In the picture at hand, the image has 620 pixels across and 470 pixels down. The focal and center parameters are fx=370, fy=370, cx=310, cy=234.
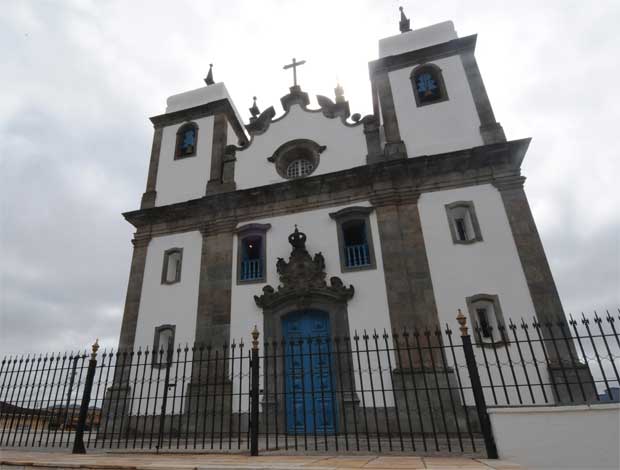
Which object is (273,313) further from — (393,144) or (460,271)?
(393,144)

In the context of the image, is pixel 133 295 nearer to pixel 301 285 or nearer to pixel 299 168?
pixel 301 285

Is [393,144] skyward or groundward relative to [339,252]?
skyward

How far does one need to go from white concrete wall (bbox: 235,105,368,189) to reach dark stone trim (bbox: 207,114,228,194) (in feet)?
2.67

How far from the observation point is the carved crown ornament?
11219 millimetres

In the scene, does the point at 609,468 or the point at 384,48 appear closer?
the point at 609,468

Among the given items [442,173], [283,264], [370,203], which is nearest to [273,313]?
[283,264]

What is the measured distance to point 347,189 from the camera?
1267 cm

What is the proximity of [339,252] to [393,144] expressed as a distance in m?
4.45

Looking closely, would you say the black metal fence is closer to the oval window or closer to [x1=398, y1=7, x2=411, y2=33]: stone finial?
the oval window

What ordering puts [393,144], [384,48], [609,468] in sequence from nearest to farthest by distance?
[609,468]
[393,144]
[384,48]

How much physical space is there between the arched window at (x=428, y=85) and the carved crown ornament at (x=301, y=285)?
731cm

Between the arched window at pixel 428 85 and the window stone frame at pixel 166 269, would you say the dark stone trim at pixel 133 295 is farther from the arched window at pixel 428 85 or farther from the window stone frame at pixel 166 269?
the arched window at pixel 428 85

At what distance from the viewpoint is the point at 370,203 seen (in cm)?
1226

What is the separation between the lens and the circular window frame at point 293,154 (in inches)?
553
